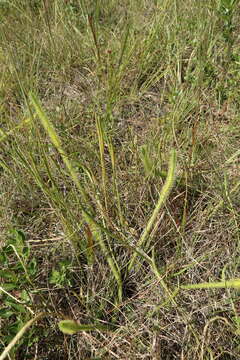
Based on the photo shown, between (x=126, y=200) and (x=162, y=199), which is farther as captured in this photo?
(x=126, y=200)

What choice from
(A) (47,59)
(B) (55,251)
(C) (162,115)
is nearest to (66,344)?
(B) (55,251)

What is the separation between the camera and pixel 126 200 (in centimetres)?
108

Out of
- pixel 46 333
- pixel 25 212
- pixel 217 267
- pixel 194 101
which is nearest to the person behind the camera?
pixel 46 333

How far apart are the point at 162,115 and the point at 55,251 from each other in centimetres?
66

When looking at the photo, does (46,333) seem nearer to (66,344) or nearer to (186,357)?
(66,344)

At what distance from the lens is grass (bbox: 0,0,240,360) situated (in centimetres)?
87

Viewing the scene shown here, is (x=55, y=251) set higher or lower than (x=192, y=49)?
lower

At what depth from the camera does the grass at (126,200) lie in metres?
0.87

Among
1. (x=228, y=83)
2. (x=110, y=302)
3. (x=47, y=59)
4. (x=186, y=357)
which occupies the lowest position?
(x=186, y=357)

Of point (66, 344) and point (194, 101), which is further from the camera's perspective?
point (194, 101)

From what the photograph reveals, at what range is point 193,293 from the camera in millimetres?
948

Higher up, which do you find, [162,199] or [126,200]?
[162,199]

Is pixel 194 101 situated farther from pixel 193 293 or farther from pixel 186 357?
pixel 186 357

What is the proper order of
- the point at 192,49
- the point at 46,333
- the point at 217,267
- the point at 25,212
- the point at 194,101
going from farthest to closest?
the point at 192,49 → the point at 194,101 → the point at 25,212 → the point at 217,267 → the point at 46,333
